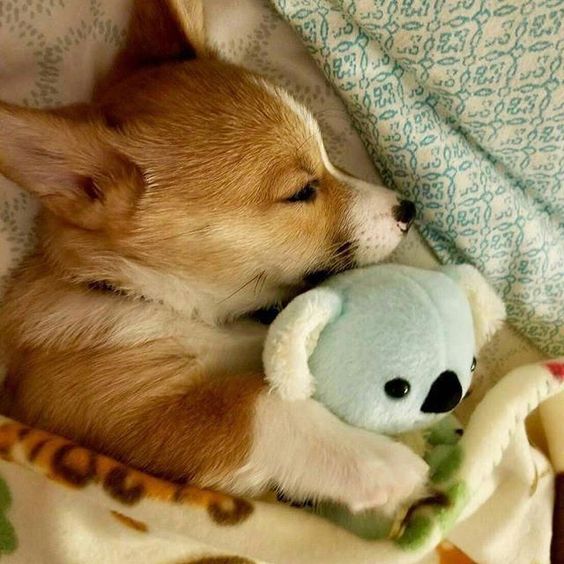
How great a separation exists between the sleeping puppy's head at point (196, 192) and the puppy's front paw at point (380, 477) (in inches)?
15.6

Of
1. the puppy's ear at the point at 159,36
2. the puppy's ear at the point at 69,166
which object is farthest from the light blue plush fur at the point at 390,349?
the puppy's ear at the point at 159,36

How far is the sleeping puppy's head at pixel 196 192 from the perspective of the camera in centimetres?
127

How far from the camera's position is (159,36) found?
147 centimetres

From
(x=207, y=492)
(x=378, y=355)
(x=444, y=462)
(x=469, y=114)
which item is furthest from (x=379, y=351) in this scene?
(x=469, y=114)

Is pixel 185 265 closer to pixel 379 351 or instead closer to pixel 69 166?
pixel 69 166

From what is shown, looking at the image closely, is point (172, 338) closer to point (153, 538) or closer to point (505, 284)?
point (153, 538)

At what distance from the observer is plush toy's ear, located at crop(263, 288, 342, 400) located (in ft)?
3.81

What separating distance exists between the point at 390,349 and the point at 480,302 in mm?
323

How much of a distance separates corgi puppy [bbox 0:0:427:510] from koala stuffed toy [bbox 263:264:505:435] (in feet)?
0.16

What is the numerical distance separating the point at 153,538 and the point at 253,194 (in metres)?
0.67

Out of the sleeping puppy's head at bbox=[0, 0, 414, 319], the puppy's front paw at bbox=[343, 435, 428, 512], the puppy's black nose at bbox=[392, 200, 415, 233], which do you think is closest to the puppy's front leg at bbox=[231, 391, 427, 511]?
the puppy's front paw at bbox=[343, 435, 428, 512]

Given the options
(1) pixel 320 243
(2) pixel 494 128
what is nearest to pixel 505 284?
(2) pixel 494 128

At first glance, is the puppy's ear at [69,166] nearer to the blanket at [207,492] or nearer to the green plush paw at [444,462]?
the blanket at [207,492]

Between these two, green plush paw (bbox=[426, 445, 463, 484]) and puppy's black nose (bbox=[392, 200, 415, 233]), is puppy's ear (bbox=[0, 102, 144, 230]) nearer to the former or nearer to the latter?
puppy's black nose (bbox=[392, 200, 415, 233])
